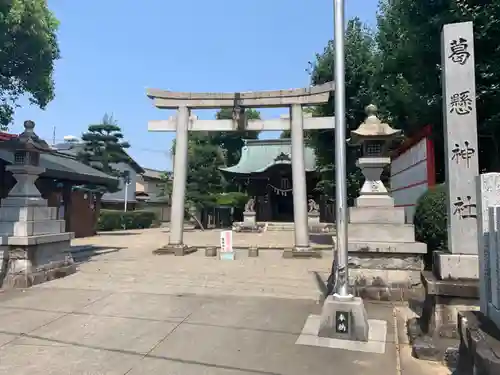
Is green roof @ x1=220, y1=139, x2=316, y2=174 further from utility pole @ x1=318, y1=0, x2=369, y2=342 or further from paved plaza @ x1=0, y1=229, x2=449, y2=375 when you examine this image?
utility pole @ x1=318, y1=0, x2=369, y2=342

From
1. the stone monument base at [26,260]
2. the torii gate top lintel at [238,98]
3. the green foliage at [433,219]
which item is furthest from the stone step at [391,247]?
the torii gate top lintel at [238,98]

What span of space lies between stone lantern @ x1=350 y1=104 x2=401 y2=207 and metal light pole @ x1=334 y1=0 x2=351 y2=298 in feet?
7.43

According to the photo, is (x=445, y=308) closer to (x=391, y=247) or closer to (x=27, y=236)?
(x=391, y=247)

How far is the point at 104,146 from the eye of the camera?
3606 centimetres

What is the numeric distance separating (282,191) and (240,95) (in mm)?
19045

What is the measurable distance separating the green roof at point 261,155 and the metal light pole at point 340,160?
2668 cm

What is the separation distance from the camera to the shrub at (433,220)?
25.1 ft

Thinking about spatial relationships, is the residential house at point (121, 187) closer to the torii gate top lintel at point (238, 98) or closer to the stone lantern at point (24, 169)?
the torii gate top lintel at point (238, 98)

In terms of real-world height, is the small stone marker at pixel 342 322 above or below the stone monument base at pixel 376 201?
below

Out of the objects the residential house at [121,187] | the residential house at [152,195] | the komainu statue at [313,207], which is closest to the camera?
the komainu statue at [313,207]

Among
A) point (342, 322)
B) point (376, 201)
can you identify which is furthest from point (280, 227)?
point (342, 322)

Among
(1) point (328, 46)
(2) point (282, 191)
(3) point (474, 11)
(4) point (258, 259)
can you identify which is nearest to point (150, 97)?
(4) point (258, 259)

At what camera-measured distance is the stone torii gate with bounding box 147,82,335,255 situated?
534 inches

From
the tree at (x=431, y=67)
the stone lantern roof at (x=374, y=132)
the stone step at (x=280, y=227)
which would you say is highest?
the tree at (x=431, y=67)
